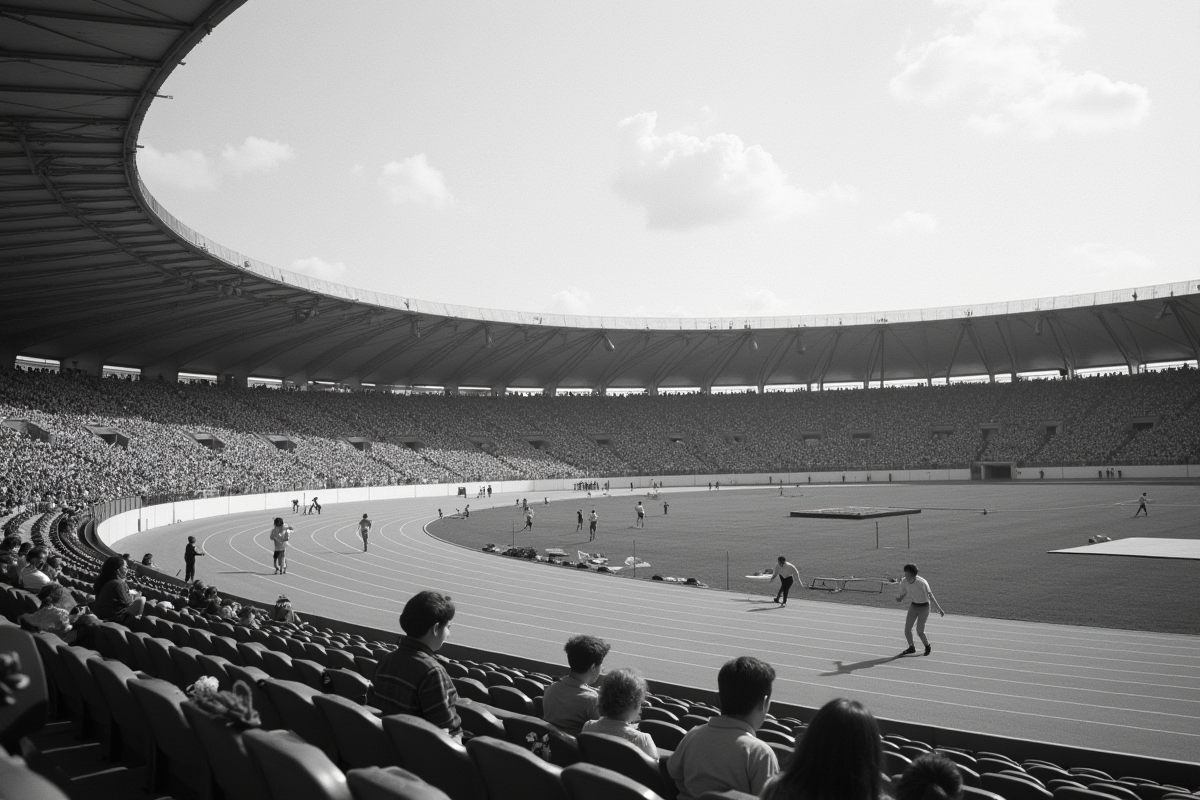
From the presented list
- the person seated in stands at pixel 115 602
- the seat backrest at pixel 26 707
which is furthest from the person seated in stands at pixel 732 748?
the person seated in stands at pixel 115 602

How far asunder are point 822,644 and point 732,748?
43.2 feet

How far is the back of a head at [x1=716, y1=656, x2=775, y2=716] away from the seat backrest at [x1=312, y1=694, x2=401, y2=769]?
1.61 metres

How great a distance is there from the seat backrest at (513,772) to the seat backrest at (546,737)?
834 mm

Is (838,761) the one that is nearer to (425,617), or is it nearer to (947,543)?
(425,617)

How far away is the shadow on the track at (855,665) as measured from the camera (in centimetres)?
1398

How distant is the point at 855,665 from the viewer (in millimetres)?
14445

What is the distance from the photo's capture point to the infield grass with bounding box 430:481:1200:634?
1961cm

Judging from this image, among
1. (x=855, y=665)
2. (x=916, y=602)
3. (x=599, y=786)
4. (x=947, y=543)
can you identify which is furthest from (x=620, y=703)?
(x=947, y=543)

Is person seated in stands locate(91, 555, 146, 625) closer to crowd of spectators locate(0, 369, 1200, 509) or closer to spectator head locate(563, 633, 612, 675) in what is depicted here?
spectator head locate(563, 633, 612, 675)

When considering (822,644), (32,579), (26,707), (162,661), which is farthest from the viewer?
(822,644)

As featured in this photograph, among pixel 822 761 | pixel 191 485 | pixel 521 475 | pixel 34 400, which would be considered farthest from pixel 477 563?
pixel 521 475

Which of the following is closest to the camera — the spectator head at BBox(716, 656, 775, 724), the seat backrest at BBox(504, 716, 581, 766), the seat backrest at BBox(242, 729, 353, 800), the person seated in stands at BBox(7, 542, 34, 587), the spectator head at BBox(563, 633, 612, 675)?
the seat backrest at BBox(242, 729, 353, 800)

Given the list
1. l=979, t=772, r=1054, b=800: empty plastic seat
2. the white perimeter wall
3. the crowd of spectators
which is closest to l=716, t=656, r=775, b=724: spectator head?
l=979, t=772, r=1054, b=800: empty plastic seat

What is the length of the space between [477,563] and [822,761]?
26.2 meters
